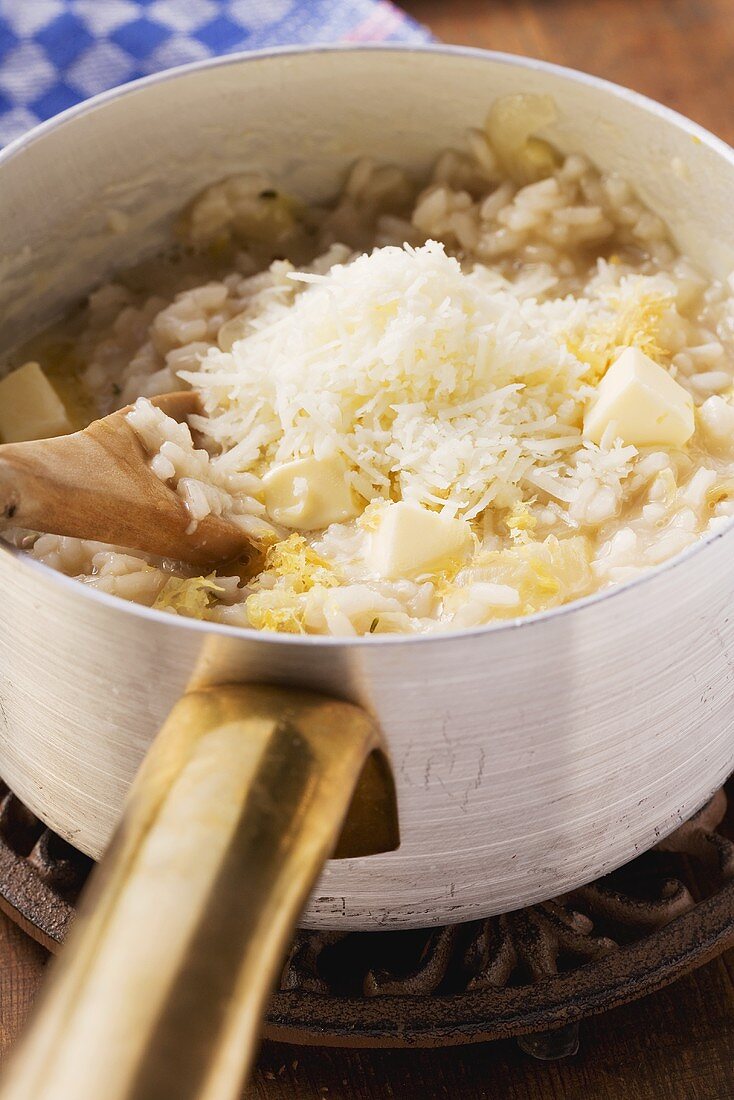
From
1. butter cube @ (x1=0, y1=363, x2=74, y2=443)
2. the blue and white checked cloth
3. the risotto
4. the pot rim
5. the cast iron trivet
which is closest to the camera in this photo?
the pot rim

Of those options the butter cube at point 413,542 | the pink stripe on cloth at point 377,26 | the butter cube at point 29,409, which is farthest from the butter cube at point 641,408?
the pink stripe on cloth at point 377,26

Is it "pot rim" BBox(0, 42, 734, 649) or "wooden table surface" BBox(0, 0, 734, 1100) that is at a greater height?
"pot rim" BBox(0, 42, 734, 649)

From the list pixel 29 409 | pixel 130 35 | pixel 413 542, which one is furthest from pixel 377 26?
pixel 413 542

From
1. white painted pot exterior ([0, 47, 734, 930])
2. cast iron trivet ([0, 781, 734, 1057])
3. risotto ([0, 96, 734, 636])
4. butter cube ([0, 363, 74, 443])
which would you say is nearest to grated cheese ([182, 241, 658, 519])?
risotto ([0, 96, 734, 636])

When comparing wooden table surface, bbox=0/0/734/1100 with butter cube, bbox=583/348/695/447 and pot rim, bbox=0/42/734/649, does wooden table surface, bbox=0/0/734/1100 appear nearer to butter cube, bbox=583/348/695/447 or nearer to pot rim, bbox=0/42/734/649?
pot rim, bbox=0/42/734/649

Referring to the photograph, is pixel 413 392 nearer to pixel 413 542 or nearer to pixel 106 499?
pixel 413 542

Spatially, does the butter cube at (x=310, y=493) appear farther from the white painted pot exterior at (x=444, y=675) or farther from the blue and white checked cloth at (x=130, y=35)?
the blue and white checked cloth at (x=130, y=35)
